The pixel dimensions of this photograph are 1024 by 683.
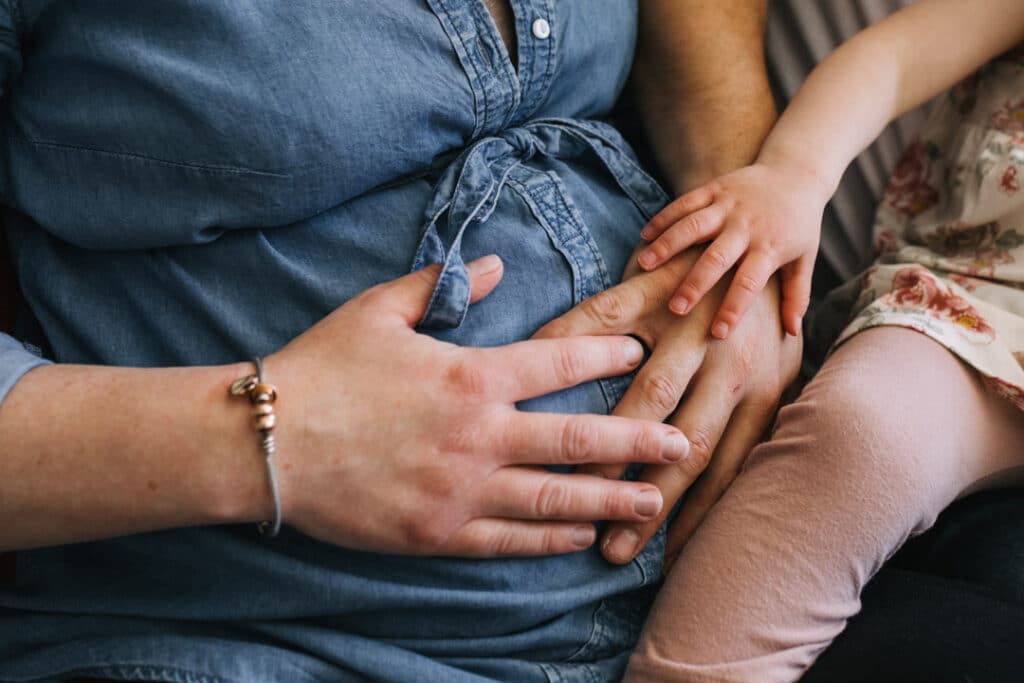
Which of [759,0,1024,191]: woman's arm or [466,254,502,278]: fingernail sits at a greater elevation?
[759,0,1024,191]: woman's arm

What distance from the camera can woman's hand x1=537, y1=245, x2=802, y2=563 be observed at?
828mm

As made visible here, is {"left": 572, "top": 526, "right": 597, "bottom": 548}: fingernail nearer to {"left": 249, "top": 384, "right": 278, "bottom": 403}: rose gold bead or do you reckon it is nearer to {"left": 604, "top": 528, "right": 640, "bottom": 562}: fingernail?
{"left": 604, "top": 528, "right": 640, "bottom": 562}: fingernail

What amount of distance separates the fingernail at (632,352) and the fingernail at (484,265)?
158 millimetres

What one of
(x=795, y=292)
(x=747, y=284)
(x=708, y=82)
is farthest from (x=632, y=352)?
(x=708, y=82)

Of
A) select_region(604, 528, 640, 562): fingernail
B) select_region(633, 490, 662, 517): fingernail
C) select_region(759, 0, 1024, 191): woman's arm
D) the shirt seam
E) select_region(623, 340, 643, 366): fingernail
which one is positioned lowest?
select_region(604, 528, 640, 562): fingernail

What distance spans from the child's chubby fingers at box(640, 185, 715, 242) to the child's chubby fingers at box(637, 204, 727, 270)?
19 millimetres

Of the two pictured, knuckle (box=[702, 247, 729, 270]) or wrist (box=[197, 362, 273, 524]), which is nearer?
wrist (box=[197, 362, 273, 524])

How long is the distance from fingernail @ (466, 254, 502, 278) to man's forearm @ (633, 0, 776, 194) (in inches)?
15.8

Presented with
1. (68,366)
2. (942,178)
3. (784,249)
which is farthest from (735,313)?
(68,366)

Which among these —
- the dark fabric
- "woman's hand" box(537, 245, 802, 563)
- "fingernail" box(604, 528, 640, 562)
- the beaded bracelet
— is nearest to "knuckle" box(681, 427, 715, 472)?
"woman's hand" box(537, 245, 802, 563)

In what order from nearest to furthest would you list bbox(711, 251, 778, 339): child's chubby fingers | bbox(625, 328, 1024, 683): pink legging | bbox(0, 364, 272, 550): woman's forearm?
bbox(0, 364, 272, 550): woman's forearm
bbox(625, 328, 1024, 683): pink legging
bbox(711, 251, 778, 339): child's chubby fingers

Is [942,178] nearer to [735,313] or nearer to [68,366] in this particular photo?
[735,313]

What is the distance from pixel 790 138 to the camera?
98cm

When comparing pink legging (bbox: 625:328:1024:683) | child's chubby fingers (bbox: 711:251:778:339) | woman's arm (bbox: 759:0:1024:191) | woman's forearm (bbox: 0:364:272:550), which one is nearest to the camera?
woman's forearm (bbox: 0:364:272:550)
